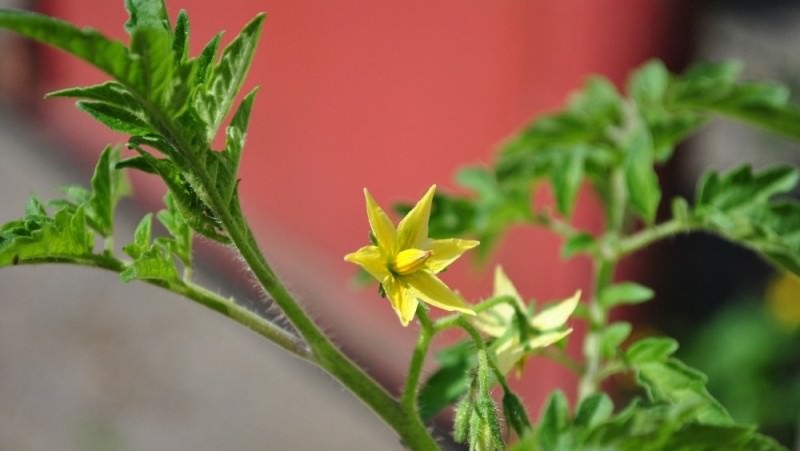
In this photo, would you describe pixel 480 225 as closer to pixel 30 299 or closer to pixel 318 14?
pixel 318 14

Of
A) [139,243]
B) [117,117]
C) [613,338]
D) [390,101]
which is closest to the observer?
[117,117]

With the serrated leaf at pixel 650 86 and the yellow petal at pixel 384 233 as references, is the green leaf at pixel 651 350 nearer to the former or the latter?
the yellow petal at pixel 384 233

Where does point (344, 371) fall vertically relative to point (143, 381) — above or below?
above

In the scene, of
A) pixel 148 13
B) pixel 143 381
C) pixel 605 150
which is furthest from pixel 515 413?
pixel 143 381

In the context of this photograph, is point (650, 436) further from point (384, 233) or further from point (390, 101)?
point (390, 101)

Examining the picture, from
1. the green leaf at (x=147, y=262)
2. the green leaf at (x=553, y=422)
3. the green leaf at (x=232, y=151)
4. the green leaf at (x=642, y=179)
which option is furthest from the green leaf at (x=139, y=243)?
the green leaf at (x=642, y=179)

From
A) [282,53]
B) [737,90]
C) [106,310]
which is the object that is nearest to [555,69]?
[282,53]
